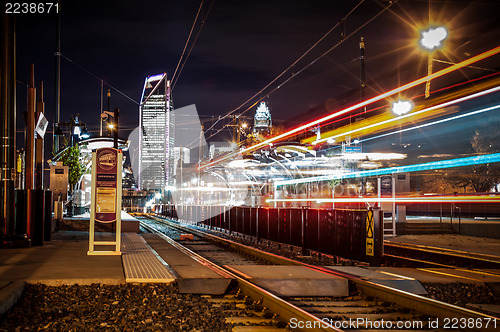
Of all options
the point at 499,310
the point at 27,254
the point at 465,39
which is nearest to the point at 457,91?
the point at 465,39

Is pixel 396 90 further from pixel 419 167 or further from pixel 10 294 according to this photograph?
pixel 10 294

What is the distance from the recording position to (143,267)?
10.7m

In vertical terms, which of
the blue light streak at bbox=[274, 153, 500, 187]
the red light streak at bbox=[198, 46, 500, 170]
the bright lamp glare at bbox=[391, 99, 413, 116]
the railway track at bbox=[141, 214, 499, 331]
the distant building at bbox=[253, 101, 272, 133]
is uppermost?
the distant building at bbox=[253, 101, 272, 133]

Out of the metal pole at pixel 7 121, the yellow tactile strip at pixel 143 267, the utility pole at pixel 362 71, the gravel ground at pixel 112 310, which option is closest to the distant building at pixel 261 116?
the utility pole at pixel 362 71

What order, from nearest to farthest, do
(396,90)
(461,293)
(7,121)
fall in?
(461,293)
(7,121)
(396,90)

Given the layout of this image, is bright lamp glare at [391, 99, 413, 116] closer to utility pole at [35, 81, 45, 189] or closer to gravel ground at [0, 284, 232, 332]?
utility pole at [35, 81, 45, 189]

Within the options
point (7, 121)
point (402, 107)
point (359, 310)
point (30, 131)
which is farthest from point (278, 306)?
point (402, 107)

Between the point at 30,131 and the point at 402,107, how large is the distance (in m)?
13.1

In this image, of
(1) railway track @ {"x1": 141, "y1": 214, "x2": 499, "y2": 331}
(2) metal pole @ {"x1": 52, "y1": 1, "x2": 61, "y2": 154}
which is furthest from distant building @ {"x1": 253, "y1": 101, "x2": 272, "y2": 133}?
(1) railway track @ {"x1": 141, "y1": 214, "x2": 499, "y2": 331}

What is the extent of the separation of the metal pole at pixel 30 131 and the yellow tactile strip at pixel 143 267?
359cm

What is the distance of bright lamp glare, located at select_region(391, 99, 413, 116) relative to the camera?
19375mm

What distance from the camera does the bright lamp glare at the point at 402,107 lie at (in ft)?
63.6

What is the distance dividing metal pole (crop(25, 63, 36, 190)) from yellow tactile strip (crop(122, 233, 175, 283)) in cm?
359

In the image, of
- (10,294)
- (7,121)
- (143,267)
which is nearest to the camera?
(10,294)
